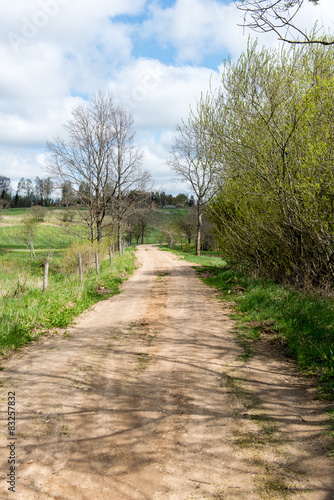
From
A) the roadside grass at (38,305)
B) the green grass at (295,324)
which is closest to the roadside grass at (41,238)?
the roadside grass at (38,305)

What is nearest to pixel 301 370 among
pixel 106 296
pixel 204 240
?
pixel 106 296

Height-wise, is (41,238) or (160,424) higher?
(41,238)

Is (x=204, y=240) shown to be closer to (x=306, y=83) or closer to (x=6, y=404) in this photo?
(x=306, y=83)

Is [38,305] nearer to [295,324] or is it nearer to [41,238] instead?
[295,324]

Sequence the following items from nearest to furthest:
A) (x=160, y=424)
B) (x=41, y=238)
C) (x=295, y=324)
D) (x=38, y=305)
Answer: (x=160, y=424) → (x=295, y=324) → (x=38, y=305) → (x=41, y=238)

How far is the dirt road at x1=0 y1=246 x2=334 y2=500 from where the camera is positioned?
8.78ft

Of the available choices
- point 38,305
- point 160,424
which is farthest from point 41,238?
point 160,424

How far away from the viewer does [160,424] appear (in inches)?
138

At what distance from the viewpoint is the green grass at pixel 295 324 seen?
4.90 metres

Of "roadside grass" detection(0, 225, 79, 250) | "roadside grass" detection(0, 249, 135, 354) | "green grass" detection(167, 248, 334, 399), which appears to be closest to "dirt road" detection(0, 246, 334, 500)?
"green grass" detection(167, 248, 334, 399)

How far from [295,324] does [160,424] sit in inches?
157

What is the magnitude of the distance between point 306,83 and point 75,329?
7.93 meters

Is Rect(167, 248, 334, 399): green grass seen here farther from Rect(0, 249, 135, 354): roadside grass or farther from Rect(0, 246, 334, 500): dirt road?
Rect(0, 249, 135, 354): roadside grass

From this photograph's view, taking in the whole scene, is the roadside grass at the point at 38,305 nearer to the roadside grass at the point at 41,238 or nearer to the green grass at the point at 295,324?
the green grass at the point at 295,324
